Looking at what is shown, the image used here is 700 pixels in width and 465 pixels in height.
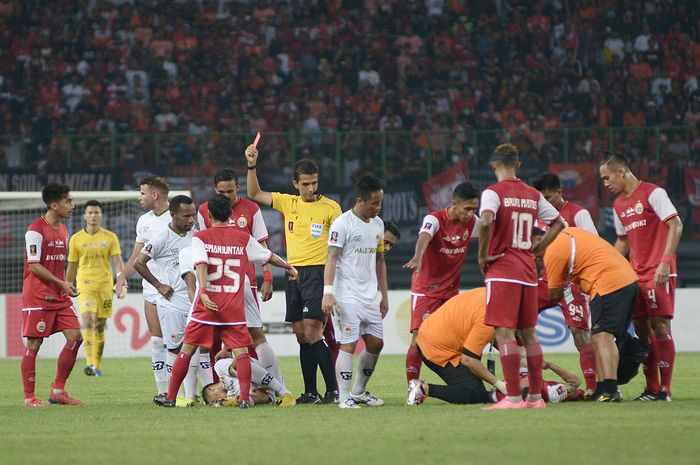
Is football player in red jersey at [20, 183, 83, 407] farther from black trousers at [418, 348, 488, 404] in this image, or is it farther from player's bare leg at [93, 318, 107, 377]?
player's bare leg at [93, 318, 107, 377]

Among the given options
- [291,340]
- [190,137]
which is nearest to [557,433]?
[291,340]

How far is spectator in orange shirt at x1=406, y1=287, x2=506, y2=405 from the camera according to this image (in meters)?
9.88

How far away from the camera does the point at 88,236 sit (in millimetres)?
16781

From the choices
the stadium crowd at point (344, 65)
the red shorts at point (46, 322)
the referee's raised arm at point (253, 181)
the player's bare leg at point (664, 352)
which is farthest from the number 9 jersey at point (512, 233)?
the stadium crowd at point (344, 65)

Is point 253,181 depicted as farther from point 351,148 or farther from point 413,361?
point 351,148

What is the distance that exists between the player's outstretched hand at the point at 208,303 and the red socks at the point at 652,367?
162 inches

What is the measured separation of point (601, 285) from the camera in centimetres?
A: 1009

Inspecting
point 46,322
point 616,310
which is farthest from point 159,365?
point 616,310

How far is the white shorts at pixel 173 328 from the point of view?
36.4 feet

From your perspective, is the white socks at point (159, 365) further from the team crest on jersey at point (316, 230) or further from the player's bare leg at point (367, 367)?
the player's bare leg at point (367, 367)

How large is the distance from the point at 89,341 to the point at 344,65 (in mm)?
12278

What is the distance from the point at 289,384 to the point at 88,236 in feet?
16.1

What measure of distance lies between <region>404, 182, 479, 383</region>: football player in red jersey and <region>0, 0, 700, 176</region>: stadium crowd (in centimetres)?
1374

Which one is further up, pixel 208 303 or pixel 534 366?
pixel 208 303
